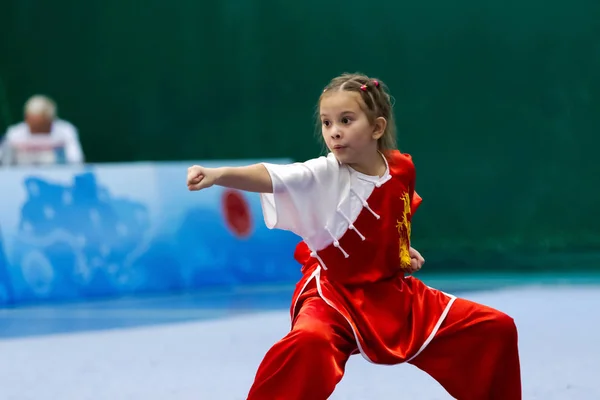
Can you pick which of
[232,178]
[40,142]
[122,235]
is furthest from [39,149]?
[232,178]

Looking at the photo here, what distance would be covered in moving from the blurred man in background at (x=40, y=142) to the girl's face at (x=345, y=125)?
5600 mm

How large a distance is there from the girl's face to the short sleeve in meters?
0.05

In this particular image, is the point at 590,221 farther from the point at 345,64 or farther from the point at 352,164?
the point at 352,164

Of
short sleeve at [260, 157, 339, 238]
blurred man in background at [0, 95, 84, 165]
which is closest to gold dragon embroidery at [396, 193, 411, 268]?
short sleeve at [260, 157, 339, 238]

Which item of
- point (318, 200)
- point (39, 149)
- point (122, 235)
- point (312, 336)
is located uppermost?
point (318, 200)

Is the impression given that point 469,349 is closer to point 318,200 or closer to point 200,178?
point 318,200

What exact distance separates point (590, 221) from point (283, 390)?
7367mm

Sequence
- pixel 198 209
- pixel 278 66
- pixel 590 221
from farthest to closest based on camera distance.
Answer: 1. pixel 278 66
2. pixel 590 221
3. pixel 198 209

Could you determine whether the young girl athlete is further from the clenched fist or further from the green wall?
the green wall

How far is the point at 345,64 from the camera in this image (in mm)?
9852

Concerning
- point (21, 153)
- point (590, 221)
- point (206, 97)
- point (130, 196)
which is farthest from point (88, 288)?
point (590, 221)

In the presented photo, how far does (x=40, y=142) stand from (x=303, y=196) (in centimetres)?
584

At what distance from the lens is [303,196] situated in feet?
9.43

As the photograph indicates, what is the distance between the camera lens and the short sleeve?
2836mm
